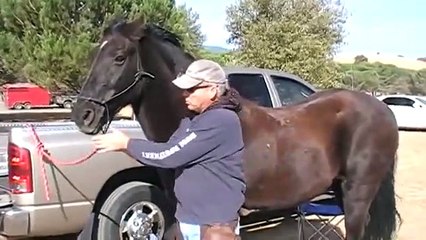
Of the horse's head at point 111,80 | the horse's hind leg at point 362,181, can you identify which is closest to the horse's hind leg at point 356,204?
the horse's hind leg at point 362,181

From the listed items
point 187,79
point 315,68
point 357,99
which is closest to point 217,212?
point 187,79

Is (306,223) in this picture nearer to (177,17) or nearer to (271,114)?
(271,114)

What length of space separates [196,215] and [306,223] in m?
4.69

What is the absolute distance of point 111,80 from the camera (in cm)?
440

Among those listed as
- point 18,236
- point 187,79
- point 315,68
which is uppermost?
point 187,79

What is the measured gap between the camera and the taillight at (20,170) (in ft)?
17.1

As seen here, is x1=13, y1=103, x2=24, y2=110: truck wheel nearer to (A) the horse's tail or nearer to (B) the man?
(A) the horse's tail

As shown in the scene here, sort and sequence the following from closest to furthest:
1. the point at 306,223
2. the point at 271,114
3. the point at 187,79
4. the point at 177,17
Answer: the point at 187,79, the point at 271,114, the point at 306,223, the point at 177,17

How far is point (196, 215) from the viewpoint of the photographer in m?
3.07

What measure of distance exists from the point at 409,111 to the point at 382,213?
21.1 meters

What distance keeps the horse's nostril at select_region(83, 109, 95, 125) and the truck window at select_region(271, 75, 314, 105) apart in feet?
10.4

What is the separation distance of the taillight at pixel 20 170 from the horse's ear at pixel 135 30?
4.57ft

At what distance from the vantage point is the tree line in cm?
2230

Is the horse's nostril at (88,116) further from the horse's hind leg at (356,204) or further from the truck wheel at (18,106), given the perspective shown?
the truck wheel at (18,106)
